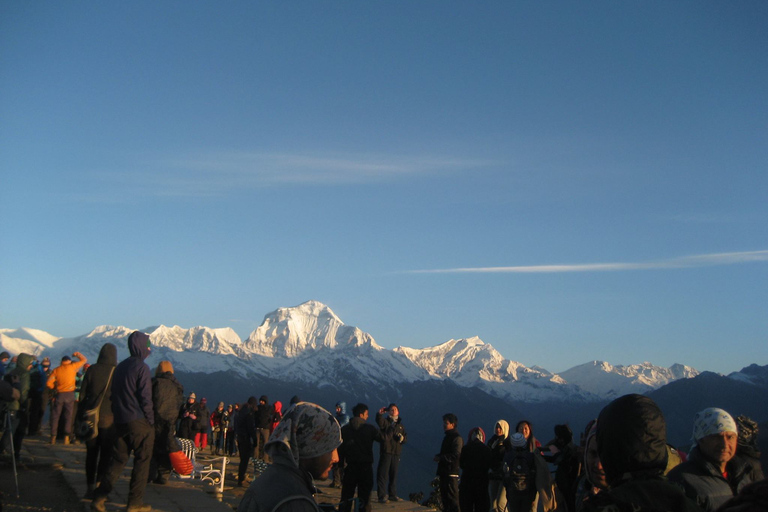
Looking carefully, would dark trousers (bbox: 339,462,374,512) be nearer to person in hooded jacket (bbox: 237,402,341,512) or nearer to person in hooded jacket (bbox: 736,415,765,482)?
person in hooded jacket (bbox: 736,415,765,482)

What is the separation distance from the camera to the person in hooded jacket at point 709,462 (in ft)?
12.1

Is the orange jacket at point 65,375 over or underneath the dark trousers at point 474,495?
over

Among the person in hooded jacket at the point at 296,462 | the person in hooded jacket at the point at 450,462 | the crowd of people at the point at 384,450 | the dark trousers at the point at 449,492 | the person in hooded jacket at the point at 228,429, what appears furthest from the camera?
the person in hooded jacket at the point at 228,429

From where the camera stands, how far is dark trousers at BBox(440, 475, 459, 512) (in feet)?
36.1

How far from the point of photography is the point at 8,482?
8.66 meters

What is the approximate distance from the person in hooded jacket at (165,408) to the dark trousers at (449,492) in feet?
16.1

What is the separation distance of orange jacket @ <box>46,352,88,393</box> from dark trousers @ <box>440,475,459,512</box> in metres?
7.71

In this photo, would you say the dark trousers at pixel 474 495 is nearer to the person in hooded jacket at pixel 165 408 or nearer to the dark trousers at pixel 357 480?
the dark trousers at pixel 357 480

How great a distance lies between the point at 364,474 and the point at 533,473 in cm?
286

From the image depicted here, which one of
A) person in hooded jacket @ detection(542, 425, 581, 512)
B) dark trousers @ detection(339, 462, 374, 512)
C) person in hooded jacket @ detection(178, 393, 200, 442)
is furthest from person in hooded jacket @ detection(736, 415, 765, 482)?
person in hooded jacket @ detection(178, 393, 200, 442)

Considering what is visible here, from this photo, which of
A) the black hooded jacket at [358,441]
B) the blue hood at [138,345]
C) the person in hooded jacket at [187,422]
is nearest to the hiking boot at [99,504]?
the blue hood at [138,345]

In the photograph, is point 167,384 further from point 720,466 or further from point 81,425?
point 720,466

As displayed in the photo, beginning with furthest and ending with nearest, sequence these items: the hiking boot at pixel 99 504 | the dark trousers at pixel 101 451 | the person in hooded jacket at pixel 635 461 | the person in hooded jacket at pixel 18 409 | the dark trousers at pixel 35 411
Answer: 1. the dark trousers at pixel 35 411
2. the person in hooded jacket at pixel 18 409
3. the dark trousers at pixel 101 451
4. the hiking boot at pixel 99 504
5. the person in hooded jacket at pixel 635 461

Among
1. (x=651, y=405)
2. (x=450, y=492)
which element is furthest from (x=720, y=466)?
(x=450, y=492)
